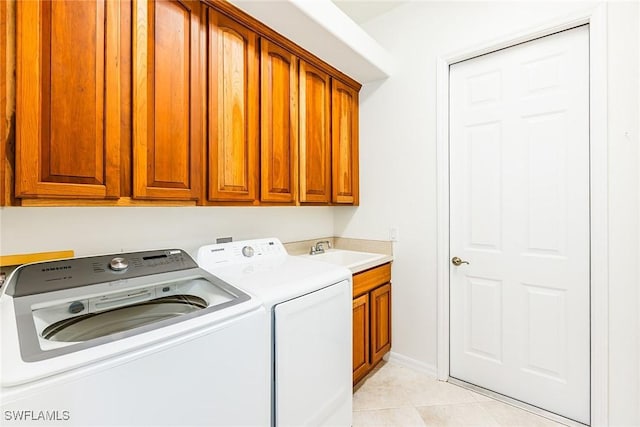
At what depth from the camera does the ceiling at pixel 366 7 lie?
7.52 feet

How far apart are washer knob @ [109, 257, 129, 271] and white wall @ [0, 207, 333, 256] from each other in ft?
0.68

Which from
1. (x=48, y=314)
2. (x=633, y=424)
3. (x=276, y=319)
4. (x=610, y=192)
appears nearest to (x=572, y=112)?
(x=610, y=192)

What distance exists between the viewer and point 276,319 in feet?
4.00

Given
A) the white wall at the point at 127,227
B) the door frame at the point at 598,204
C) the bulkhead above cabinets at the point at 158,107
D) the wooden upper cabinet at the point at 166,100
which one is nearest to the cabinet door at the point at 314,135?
the bulkhead above cabinets at the point at 158,107

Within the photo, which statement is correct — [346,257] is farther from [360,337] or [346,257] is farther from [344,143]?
[344,143]

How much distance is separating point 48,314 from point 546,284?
2.39 metres

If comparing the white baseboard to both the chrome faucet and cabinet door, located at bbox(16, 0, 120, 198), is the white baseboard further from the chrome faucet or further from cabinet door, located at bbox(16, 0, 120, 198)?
cabinet door, located at bbox(16, 0, 120, 198)

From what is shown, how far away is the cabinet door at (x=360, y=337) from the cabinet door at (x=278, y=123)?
826 mm

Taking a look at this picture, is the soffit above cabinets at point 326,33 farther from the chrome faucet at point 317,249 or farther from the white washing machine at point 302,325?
the chrome faucet at point 317,249

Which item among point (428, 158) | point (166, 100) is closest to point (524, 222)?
point (428, 158)

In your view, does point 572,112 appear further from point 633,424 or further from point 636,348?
point 633,424

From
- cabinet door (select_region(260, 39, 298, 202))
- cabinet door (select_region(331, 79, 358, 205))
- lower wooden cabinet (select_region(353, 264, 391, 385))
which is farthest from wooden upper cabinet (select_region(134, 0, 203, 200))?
lower wooden cabinet (select_region(353, 264, 391, 385))

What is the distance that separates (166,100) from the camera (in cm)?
133

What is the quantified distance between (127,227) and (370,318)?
5.21 ft
